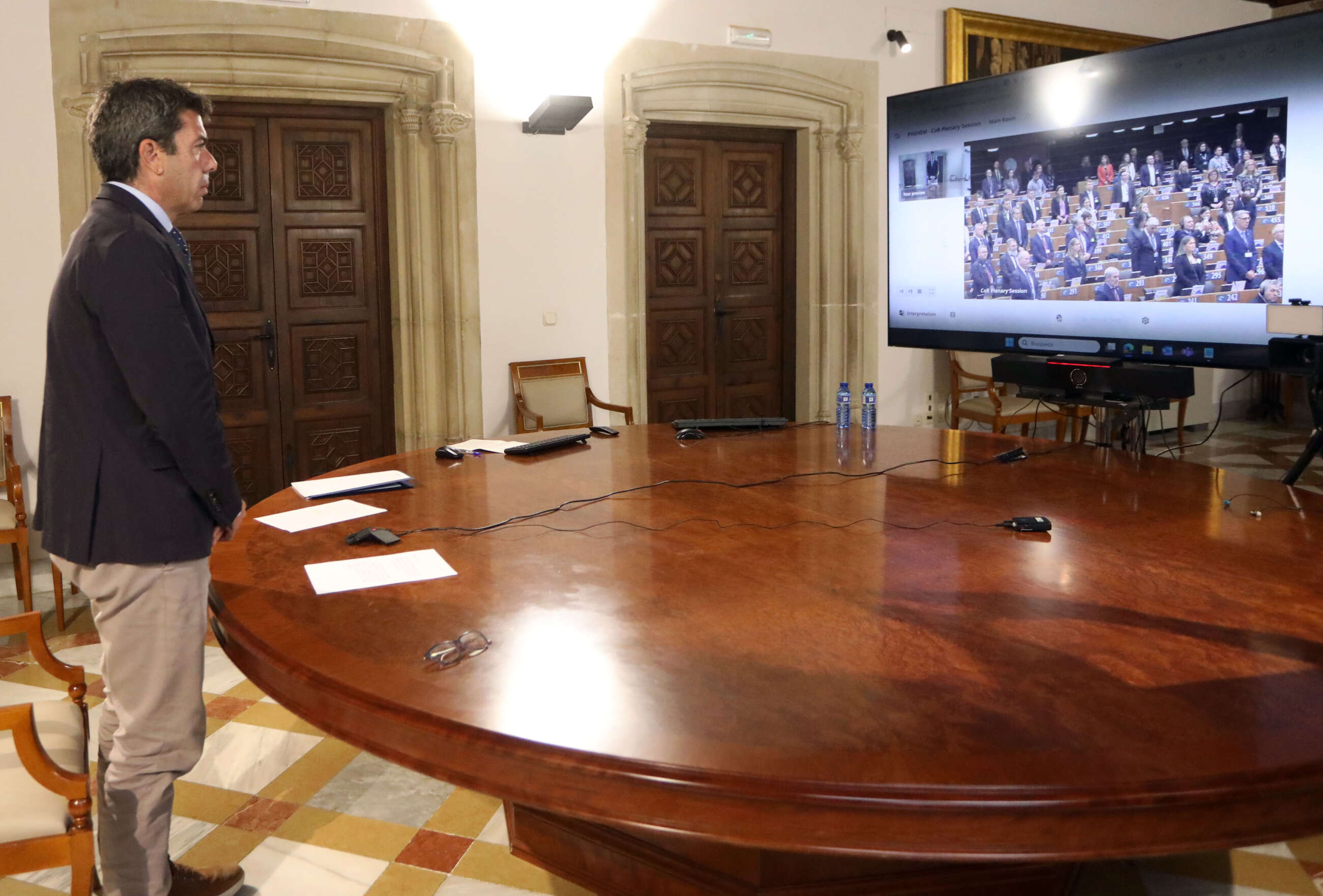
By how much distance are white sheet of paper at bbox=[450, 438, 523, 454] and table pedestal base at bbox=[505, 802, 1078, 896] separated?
164 centimetres

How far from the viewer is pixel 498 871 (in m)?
2.40

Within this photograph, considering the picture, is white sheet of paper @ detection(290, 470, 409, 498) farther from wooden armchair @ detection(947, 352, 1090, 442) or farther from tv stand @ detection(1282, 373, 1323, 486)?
wooden armchair @ detection(947, 352, 1090, 442)

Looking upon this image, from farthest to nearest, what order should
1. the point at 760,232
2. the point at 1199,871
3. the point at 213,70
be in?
the point at 760,232 < the point at 213,70 < the point at 1199,871

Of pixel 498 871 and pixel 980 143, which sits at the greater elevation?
pixel 980 143

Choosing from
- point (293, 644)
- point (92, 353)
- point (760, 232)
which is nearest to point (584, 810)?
point (293, 644)

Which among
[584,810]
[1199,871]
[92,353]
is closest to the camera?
[584,810]

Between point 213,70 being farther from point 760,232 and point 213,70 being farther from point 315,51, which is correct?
point 760,232

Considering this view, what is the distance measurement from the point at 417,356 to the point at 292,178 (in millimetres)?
1107

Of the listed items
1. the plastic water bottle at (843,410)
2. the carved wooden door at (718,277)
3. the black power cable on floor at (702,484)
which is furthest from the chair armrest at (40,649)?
the carved wooden door at (718,277)

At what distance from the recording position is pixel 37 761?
168cm

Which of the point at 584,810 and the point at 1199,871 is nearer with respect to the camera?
the point at 584,810

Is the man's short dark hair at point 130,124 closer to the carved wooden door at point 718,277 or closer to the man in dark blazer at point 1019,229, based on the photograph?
the man in dark blazer at point 1019,229

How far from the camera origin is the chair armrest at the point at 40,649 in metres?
2.01

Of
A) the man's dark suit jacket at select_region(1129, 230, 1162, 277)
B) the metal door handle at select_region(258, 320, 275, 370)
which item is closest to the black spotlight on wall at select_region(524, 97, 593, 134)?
the metal door handle at select_region(258, 320, 275, 370)
